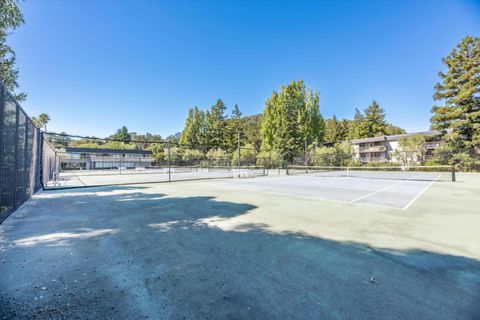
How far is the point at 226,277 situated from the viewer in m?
2.24

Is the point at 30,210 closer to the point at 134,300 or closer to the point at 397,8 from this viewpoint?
the point at 134,300

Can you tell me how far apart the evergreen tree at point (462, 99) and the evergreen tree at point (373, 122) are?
20.4m

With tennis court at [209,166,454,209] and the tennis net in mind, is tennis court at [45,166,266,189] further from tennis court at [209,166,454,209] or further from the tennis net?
the tennis net

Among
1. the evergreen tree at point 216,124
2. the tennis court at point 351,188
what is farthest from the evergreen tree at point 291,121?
the tennis court at point 351,188

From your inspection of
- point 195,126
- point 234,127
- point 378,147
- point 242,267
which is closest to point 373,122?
point 378,147

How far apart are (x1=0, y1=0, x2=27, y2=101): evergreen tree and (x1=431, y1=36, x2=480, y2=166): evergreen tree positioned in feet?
121

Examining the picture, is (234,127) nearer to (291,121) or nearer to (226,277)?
(291,121)

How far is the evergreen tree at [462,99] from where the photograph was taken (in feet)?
77.4

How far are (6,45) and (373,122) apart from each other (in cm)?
5585

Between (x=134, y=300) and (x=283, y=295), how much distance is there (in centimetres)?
136

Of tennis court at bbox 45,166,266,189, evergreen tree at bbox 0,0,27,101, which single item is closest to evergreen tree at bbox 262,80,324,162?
tennis court at bbox 45,166,266,189

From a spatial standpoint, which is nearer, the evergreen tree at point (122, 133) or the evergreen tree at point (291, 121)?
the evergreen tree at point (291, 121)

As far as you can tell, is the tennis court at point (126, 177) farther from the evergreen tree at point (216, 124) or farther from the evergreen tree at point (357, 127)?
the evergreen tree at point (357, 127)

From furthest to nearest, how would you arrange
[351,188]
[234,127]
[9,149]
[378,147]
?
[234,127], [378,147], [351,188], [9,149]
